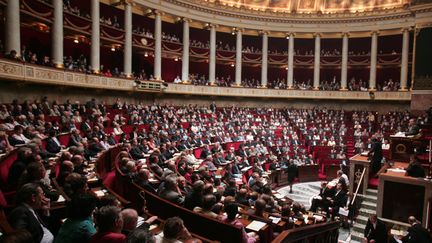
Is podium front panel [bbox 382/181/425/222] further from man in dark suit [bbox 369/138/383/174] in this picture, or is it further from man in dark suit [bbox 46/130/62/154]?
man in dark suit [bbox 46/130/62/154]

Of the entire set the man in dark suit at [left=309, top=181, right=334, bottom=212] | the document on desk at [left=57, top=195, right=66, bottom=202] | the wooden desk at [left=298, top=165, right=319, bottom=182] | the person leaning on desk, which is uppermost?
the document on desk at [left=57, top=195, right=66, bottom=202]

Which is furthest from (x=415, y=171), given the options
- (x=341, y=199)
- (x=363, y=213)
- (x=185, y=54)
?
(x=185, y=54)

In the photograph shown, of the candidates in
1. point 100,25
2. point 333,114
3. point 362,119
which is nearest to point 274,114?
point 333,114

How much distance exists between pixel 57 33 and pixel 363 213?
50.4ft

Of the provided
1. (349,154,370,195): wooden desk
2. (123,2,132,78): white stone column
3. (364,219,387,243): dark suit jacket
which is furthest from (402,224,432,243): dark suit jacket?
(123,2,132,78): white stone column

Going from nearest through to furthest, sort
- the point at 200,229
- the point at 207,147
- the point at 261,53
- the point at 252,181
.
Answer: the point at 200,229, the point at 252,181, the point at 207,147, the point at 261,53

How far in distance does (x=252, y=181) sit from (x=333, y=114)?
1803 cm

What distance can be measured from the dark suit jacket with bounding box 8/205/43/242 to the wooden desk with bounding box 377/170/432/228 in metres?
8.88

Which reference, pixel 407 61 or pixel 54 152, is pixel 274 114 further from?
pixel 54 152

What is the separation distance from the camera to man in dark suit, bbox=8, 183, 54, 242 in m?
2.83

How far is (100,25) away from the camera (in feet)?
59.2

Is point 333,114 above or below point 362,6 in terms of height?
below

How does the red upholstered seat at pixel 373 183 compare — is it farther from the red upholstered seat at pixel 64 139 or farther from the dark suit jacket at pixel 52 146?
the red upholstered seat at pixel 64 139

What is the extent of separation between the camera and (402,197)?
8453 mm
